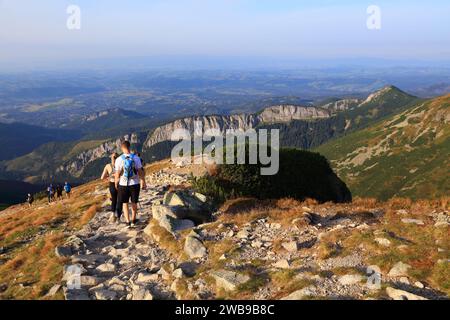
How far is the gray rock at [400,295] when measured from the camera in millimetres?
9367

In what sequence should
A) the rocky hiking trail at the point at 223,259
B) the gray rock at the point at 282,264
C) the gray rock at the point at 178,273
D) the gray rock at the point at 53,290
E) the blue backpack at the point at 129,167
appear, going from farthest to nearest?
the blue backpack at the point at 129,167, the gray rock at the point at 282,264, the gray rock at the point at 178,273, the gray rock at the point at 53,290, the rocky hiking trail at the point at 223,259

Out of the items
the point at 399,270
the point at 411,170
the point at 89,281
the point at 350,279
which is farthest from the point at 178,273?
the point at 411,170

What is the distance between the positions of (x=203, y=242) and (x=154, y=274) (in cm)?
283

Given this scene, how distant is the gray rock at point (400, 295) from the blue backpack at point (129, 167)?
10778 mm

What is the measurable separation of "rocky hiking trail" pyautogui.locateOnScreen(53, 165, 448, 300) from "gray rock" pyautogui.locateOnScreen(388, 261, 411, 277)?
3 centimetres

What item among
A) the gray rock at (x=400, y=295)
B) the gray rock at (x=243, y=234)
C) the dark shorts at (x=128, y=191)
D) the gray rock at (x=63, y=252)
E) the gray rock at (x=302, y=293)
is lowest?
the gray rock at (x=63, y=252)

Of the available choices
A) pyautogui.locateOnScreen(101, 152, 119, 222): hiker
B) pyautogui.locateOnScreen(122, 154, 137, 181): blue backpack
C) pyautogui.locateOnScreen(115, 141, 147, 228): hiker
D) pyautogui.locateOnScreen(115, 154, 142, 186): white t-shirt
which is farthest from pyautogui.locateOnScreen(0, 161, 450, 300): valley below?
pyautogui.locateOnScreen(122, 154, 137, 181): blue backpack

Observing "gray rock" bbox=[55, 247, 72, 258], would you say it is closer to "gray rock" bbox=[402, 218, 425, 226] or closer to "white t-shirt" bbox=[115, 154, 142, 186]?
"white t-shirt" bbox=[115, 154, 142, 186]

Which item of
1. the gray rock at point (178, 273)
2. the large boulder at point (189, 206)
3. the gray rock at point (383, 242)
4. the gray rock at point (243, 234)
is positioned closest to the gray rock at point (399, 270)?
the gray rock at point (383, 242)

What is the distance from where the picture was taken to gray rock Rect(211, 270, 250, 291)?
1117cm

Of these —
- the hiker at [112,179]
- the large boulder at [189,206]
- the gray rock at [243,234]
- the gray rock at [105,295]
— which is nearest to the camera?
the gray rock at [105,295]

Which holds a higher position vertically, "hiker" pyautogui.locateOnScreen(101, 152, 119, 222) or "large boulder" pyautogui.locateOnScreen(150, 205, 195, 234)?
"hiker" pyautogui.locateOnScreen(101, 152, 119, 222)

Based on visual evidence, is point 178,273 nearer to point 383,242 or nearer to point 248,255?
point 248,255

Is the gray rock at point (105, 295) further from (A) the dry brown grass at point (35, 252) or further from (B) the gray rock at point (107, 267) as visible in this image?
(B) the gray rock at point (107, 267)
